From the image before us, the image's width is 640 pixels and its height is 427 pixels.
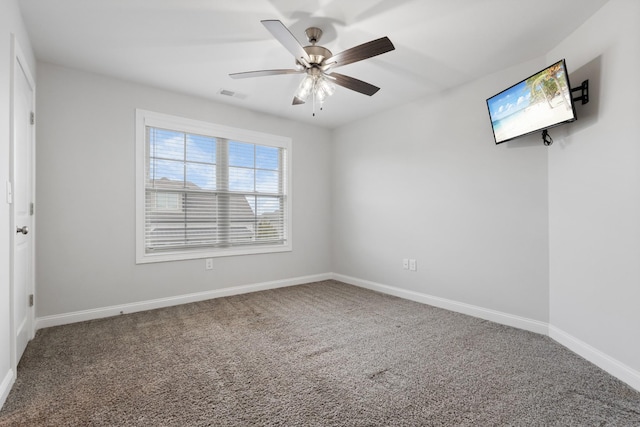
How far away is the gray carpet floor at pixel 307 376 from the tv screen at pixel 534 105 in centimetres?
177

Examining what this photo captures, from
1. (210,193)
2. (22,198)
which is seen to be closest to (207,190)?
(210,193)

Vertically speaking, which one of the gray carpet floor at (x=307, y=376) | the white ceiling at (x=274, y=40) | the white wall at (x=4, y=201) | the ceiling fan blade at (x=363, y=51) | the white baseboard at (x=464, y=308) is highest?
the white ceiling at (x=274, y=40)

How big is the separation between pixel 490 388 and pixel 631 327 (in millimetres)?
954

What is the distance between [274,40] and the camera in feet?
8.28

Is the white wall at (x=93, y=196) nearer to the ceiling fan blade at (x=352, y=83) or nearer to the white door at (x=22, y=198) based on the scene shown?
the white door at (x=22, y=198)

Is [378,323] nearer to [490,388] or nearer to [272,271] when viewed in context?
[490,388]

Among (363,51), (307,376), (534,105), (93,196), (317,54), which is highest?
(317,54)

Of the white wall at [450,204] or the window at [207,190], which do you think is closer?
the white wall at [450,204]

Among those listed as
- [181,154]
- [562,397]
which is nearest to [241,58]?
[181,154]

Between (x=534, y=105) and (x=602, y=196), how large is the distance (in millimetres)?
859

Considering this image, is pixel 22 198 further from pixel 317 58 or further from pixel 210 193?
pixel 317 58

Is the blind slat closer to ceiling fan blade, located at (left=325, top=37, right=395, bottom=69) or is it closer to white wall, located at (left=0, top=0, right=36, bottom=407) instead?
white wall, located at (left=0, top=0, right=36, bottom=407)

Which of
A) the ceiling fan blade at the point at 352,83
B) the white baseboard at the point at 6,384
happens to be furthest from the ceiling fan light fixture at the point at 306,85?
the white baseboard at the point at 6,384

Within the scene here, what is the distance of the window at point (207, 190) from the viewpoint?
136 inches
